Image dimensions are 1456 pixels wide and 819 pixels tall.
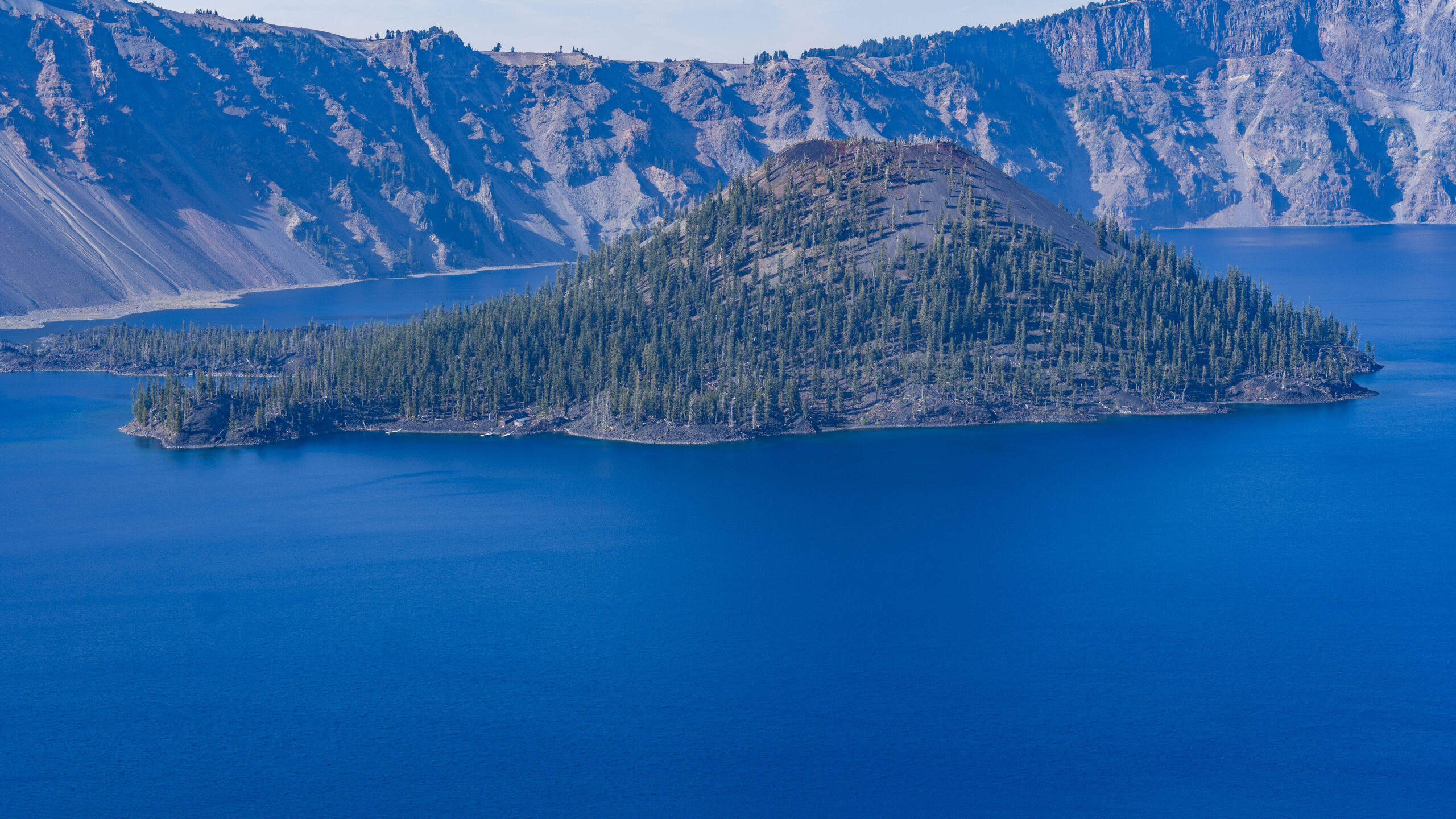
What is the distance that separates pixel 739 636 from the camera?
9675 cm

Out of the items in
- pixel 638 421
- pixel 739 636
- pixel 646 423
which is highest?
pixel 638 421

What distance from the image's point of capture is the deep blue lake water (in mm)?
74750

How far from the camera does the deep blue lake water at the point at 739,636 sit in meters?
74.8

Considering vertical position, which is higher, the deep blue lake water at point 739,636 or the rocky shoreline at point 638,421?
the rocky shoreline at point 638,421

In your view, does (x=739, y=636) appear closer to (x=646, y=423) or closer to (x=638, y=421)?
(x=646, y=423)

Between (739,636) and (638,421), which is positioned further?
(638,421)

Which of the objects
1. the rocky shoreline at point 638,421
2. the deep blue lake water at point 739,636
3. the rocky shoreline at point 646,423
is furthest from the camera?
the rocky shoreline at point 638,421

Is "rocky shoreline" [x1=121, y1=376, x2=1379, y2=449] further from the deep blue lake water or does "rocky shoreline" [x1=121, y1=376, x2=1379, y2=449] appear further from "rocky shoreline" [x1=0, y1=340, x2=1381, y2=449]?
the deep blue lake water

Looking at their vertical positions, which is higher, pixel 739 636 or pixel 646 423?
pixel 646 423

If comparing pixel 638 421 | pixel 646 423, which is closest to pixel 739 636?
pixel 646 423

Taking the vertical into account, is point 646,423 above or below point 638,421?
below

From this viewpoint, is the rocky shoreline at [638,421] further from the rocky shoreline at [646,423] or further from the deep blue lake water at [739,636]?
the deep blue lake water at [739,636]

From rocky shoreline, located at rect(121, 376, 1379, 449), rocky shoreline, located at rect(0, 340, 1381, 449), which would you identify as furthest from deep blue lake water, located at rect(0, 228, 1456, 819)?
rocky shoreline, located at rect(0, 340, 1381, 449)

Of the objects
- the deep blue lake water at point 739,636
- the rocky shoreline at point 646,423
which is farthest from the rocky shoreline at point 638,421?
the deep blue lake water at point 739,636
